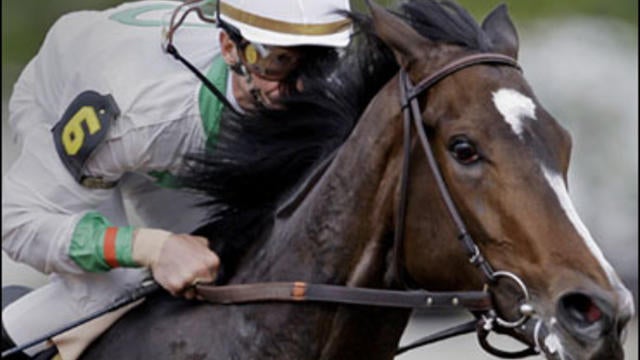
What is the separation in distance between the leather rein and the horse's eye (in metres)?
0.07

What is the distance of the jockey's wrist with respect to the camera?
4285 mm

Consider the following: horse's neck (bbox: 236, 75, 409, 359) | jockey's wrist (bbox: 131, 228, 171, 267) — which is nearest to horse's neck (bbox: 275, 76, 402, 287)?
horse's neck (bbox: 236, 75, 409, 359)

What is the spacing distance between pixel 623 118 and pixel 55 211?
11065mm

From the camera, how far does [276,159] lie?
14.1ft

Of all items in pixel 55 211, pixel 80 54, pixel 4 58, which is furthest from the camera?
pixel 4 58

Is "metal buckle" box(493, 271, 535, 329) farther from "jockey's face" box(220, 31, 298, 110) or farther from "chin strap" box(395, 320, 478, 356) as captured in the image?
"jockey's face" box(220, 31, 298, 110)

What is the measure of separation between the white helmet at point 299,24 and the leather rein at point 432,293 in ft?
1.20

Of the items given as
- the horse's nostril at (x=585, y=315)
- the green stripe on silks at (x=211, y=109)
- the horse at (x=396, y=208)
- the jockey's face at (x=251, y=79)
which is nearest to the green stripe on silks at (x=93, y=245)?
the horse at (x=396, y=208)

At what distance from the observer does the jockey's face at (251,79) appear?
435 centimetres

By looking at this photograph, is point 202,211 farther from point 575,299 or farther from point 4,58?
point 4,58

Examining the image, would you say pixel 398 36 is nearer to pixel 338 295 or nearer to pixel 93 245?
pixel 338 295

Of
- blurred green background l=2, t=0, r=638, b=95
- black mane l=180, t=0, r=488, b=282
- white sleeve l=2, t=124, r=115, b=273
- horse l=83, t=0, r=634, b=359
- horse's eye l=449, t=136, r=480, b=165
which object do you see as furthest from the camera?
blurred green background l=2, t=0, r=638, b=95

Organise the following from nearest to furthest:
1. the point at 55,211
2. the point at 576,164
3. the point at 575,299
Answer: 1. the point at 575,299
2. the point at 55,211
3. the point at 576,164

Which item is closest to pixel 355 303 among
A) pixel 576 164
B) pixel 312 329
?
pixel 312 329
